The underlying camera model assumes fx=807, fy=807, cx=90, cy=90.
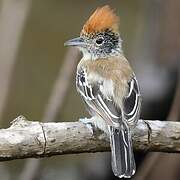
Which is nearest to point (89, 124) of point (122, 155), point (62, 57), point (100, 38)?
point (122, 155)

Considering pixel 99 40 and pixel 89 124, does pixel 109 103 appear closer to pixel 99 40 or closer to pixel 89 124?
pixel 89 124

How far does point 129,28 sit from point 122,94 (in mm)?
3299

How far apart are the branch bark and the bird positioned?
0.08 metres

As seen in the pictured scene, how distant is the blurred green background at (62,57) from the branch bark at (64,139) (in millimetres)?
2163

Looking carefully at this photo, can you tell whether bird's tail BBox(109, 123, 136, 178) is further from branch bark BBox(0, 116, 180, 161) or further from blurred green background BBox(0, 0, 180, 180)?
blurred green background BBox(0, 0, 180, 180)

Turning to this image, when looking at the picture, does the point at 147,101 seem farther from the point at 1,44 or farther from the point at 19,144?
the point at 19,144

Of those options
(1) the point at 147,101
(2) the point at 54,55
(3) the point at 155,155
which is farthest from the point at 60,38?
(3) the point at 155,155

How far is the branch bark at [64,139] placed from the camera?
4.30 metres

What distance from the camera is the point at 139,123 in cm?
480

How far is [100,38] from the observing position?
5.77 metres

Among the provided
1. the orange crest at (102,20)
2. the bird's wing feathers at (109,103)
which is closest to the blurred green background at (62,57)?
the orange crest at (102,20)

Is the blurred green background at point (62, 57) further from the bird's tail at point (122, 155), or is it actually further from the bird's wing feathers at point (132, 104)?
the bird's tail at point (122, 155)

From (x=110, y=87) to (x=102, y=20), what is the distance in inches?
23.7

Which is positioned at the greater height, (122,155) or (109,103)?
(109,103)
